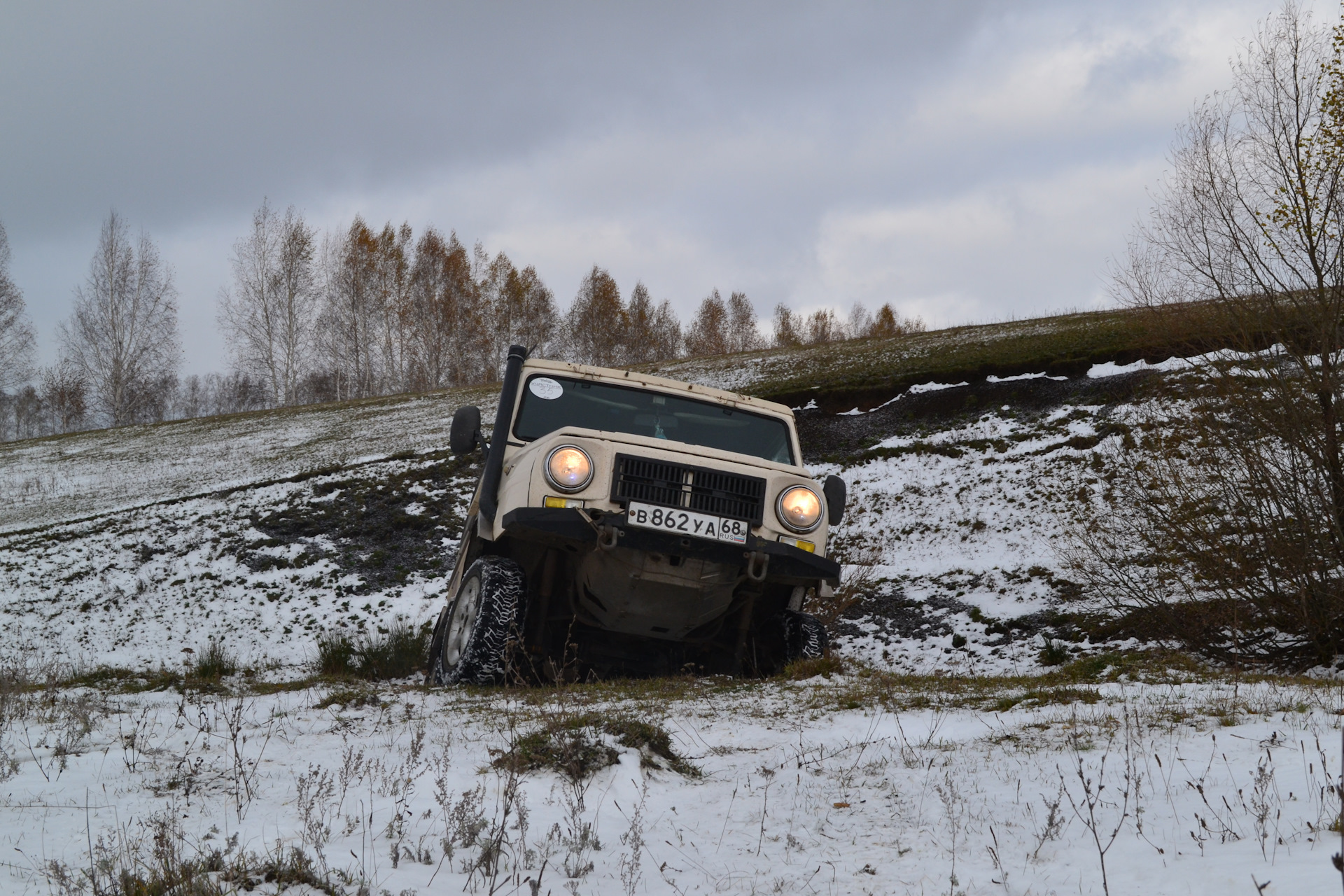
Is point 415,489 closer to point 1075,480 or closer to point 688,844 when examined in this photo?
point 1075,480

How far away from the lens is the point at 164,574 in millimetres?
15680

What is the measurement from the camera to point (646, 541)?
563 centimetres

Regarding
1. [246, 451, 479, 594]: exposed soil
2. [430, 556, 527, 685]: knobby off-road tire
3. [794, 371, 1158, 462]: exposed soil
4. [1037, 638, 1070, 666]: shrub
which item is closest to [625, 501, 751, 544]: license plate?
[430, 556, 527, 685]: knobby off-road tire

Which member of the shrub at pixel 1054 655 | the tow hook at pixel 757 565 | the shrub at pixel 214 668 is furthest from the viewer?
the shrub at pixel 1054 655

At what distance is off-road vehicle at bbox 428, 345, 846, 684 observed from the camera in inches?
224

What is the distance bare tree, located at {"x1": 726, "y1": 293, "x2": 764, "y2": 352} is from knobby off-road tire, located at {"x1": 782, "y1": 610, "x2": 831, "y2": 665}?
6316cm

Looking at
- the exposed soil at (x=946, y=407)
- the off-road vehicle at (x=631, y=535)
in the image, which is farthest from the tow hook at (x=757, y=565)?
the exposed soil at (x=946, y=407)

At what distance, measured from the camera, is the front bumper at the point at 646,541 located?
5582 mm

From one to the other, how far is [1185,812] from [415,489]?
18.4m

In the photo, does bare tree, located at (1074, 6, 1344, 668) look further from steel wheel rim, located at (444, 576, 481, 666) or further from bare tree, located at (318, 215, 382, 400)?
bare tree, located at (318, 215, 382, 400)

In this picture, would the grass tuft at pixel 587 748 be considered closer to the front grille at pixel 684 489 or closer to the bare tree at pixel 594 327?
the front grille at pixel 684 489

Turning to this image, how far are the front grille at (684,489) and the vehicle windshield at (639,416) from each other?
3.60 ft

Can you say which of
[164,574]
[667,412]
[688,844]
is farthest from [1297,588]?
[164,574]

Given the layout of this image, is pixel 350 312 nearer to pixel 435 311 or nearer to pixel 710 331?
pixel 435 311
